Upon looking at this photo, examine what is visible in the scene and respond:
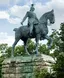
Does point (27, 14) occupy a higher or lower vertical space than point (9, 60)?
higher

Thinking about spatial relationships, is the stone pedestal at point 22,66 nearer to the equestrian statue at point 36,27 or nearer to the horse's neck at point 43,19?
the equestrian statue at point 36,27

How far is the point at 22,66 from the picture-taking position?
2222 centimetres

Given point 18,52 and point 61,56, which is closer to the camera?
point 61,56

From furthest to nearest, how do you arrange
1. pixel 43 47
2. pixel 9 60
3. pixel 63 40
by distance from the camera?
pixel 43 47 → pixel 63 40 → pixel 9 60

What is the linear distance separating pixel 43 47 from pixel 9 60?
2668 centimetres

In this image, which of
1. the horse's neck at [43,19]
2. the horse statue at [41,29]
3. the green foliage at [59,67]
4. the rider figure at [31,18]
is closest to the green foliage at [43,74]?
the green foliage at [59,67]

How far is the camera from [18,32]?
2306cm

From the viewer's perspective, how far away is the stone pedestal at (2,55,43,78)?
71.1ft

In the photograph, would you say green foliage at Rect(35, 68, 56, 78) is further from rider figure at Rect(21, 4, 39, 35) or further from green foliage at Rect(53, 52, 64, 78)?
rider figure at Rect(21, 4, 39, 35)

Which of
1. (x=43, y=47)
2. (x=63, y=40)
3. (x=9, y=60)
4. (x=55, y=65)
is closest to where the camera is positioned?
(x=55, y=65)

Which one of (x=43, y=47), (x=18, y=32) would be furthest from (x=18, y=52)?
(x=18, y=32)

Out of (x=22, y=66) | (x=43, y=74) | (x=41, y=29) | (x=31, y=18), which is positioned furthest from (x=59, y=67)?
(x=31, y=18)

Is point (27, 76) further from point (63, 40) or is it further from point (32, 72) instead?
point (63, 40)

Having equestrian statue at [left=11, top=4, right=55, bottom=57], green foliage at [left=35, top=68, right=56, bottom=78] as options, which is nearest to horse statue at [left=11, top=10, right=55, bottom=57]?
equestrian statue at [left=11, top=4, right=55, bottom=57]
